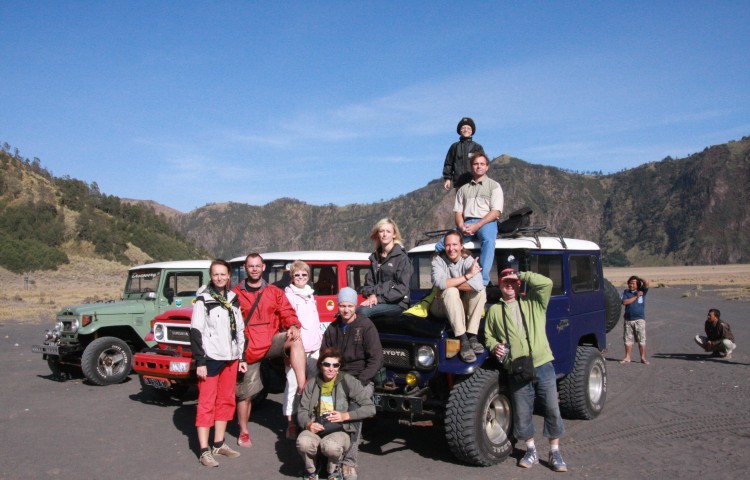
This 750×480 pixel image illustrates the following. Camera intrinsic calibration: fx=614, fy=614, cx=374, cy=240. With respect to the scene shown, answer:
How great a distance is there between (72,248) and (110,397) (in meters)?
39.2

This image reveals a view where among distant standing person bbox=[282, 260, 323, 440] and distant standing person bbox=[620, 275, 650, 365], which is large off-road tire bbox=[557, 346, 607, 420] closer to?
distant standing person bbox=[282, 260, 323, 440]

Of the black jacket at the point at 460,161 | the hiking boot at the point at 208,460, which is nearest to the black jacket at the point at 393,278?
the black jacket at the point at 460,161

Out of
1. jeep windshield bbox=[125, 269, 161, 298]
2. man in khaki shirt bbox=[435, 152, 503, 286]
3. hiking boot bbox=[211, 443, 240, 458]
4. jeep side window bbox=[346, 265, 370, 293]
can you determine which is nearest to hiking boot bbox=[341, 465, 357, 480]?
hiking boot bbox=[211, 443, 240, 458]

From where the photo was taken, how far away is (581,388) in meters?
7.32

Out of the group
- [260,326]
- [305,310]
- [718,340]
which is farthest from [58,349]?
[718,340]

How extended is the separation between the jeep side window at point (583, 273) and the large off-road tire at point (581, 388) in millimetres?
775

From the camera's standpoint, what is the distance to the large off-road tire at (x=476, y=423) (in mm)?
5582

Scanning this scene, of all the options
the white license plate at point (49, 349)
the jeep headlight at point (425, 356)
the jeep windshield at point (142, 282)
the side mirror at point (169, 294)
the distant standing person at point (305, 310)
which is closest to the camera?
the jeep headlight at point (425, 356)

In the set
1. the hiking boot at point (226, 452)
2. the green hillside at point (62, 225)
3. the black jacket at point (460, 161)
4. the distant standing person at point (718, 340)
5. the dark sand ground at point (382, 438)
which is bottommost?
the dark sand ground at point (382, 438)

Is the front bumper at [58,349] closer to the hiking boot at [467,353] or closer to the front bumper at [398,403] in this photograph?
the front bumper at [398,403]

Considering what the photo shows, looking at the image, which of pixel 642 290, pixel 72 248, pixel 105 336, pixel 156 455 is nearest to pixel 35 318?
pixel 105 336

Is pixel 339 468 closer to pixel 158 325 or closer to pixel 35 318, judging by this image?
pixel 158 325

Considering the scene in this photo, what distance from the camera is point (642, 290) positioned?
1257 centimetres

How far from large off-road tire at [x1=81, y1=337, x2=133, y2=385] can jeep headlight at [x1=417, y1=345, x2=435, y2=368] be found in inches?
250
